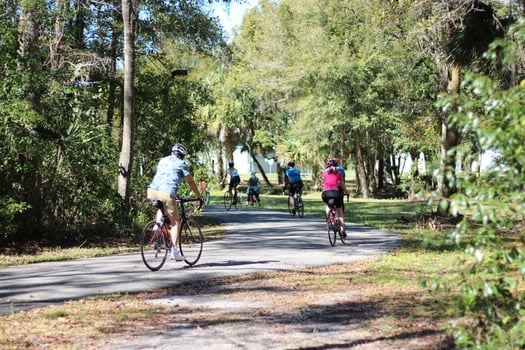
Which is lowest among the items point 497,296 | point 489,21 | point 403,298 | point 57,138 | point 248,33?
point 403,298

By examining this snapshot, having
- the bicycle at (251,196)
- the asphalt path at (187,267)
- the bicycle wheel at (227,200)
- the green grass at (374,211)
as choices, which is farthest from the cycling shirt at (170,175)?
the bicycle at (251,196)

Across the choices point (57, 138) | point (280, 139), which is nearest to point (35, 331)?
point (57, 138)

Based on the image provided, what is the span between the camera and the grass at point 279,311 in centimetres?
670

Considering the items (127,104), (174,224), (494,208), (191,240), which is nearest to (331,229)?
(191,240)

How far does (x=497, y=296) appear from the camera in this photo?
4.73 m

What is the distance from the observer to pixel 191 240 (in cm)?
1223

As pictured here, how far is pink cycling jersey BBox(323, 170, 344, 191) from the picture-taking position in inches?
585

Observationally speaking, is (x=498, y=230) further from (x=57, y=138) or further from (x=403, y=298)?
(x=57, y=138)

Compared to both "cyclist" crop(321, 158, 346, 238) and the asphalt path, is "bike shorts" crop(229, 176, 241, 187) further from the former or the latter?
"cyclist" crop(321, 158, 346, 238)

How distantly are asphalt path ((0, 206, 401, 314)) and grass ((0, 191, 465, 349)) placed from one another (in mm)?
579

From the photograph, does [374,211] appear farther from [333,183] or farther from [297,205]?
[333,183]

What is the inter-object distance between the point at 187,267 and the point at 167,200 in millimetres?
1243

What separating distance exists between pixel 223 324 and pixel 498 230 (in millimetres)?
3148

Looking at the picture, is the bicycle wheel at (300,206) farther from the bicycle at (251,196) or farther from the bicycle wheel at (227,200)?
the bicycle at (251,196)
